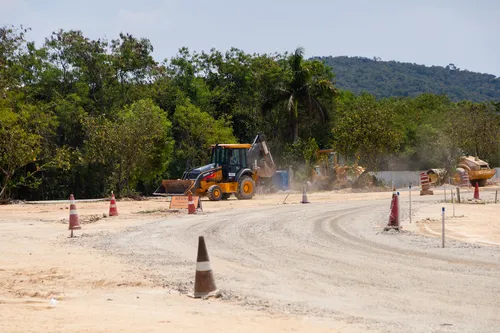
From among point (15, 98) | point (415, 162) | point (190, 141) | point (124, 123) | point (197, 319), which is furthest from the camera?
point (415, 162)

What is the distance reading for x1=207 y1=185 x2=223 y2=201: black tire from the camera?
34000mm

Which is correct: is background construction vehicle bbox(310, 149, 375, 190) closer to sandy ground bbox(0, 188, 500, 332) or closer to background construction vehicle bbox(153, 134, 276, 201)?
background construction vehicle bbox(153, 134, 276, 201)

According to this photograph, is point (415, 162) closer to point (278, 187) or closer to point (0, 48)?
point (278, 187)

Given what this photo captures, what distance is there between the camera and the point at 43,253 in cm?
1379

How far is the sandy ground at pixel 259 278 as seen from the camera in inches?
281

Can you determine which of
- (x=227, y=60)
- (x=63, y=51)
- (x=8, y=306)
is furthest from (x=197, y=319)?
(x=227, y=60)

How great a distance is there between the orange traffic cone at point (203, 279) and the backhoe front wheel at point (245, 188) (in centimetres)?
2629

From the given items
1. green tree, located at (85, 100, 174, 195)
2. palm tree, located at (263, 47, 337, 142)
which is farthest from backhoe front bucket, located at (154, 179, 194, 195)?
palm tree, located at (263, 47, 337, 142)

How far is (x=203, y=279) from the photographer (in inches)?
346

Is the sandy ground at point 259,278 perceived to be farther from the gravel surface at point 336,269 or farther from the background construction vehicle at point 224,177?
the background construction vehicle at point 224,177

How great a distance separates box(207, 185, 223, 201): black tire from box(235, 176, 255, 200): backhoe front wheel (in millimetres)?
1331

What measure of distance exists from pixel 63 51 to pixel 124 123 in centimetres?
1420

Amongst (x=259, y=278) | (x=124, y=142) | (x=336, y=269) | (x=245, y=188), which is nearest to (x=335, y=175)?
(x=245, y=188)

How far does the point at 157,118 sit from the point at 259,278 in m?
34.5
